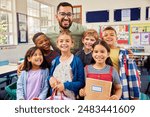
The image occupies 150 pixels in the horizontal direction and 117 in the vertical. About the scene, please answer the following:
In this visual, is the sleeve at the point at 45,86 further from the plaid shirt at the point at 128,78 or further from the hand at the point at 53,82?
the plaid shirt at the point at 128,78

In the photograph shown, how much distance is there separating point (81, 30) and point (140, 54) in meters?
3.13

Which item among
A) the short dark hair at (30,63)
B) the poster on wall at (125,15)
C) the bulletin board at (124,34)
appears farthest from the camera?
the bulletin board at (124,34)

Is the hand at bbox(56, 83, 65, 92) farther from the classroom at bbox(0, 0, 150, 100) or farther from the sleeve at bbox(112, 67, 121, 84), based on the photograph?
the classroom at bbox(0, 0, 150, 100)

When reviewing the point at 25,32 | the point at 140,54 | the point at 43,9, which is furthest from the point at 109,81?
the point at 140,54

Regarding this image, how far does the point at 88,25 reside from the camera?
216 centimetres

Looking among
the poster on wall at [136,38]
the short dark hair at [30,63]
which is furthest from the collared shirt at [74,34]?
the poster on wall at [136,38]

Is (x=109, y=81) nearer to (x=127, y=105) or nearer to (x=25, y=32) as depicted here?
(x=127, y=105)

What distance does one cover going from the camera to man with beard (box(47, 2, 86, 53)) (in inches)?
37.3

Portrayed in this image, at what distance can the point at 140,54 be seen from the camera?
12.7ft

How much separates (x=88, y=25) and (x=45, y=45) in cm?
125

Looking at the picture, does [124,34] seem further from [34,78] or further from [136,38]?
[34,78]

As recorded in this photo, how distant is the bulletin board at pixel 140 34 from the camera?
420 centimetres

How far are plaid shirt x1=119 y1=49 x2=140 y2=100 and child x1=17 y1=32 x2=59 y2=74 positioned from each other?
36 centimetres

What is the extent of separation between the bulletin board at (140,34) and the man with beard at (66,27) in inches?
135
